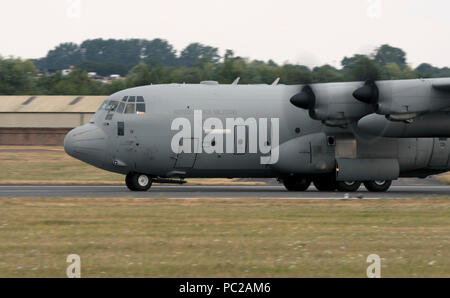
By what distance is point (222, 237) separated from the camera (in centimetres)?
1491

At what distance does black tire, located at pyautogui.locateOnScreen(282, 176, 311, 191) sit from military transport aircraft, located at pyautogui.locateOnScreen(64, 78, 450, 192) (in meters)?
0.95

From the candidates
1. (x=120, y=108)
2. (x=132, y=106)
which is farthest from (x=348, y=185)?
(x=120, y=108)

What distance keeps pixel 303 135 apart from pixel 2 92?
314 feet

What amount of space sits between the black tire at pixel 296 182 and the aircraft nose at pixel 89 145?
7574 mm

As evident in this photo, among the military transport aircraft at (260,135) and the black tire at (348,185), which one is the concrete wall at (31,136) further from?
the black tire at (348,185)

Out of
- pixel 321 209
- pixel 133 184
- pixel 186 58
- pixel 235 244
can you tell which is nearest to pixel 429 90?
pixel 321 209

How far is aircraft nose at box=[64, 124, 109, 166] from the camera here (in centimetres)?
2562

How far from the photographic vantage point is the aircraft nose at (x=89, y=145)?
25.6 metres

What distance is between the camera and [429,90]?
24.7m

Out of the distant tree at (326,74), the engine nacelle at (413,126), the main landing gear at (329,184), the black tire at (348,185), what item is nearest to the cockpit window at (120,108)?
the main landing gear at (329,184)

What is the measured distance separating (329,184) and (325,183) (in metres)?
0.21

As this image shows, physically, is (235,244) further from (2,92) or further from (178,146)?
(2,92)

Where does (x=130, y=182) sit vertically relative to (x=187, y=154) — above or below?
below

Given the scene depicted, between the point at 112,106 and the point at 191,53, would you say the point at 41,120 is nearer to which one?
the point at 112,106
